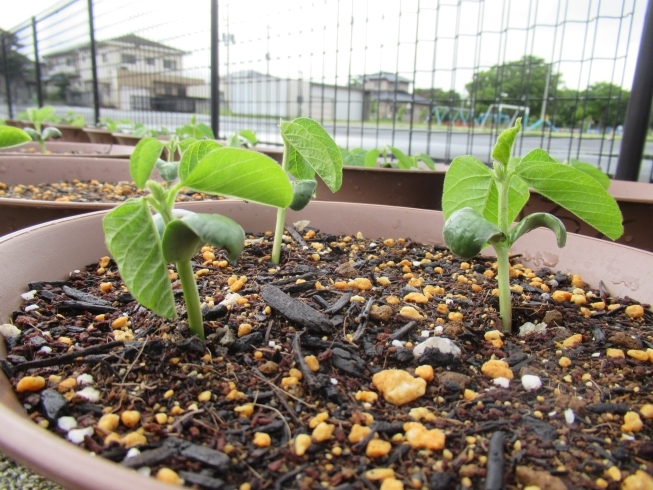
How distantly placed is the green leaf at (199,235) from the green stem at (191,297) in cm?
3

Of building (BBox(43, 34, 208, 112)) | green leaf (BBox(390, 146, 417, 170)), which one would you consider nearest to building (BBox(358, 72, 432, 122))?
green leaf (BBox(390, 146, 417, 170))

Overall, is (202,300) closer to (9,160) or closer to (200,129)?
(9,160)

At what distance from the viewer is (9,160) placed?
1385 millimetres

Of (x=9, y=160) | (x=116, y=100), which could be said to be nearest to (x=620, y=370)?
(x=9, y=160)

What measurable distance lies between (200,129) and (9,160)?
646 mm

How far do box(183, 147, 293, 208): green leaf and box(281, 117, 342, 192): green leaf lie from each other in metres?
0.22

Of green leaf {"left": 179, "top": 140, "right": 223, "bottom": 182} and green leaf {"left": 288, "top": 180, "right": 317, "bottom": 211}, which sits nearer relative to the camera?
green leaf {"left": 179, "top": 140, "right": 223, "bottom": 182}

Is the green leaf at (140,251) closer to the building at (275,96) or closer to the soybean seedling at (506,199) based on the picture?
the soybean seedling at (506,199)

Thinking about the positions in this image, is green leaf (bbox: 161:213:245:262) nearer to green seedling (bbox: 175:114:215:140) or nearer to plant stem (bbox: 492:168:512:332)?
plant stem (bbox: 492:168:512:332)

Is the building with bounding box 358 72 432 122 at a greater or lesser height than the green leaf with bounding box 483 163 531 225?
greater

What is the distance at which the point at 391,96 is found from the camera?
381cm

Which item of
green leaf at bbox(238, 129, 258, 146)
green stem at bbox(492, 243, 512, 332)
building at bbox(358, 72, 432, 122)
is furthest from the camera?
building at bbox(358, 72, 432, 122)

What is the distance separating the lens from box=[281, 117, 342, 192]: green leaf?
0.66 m

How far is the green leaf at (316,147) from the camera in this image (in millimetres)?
660
